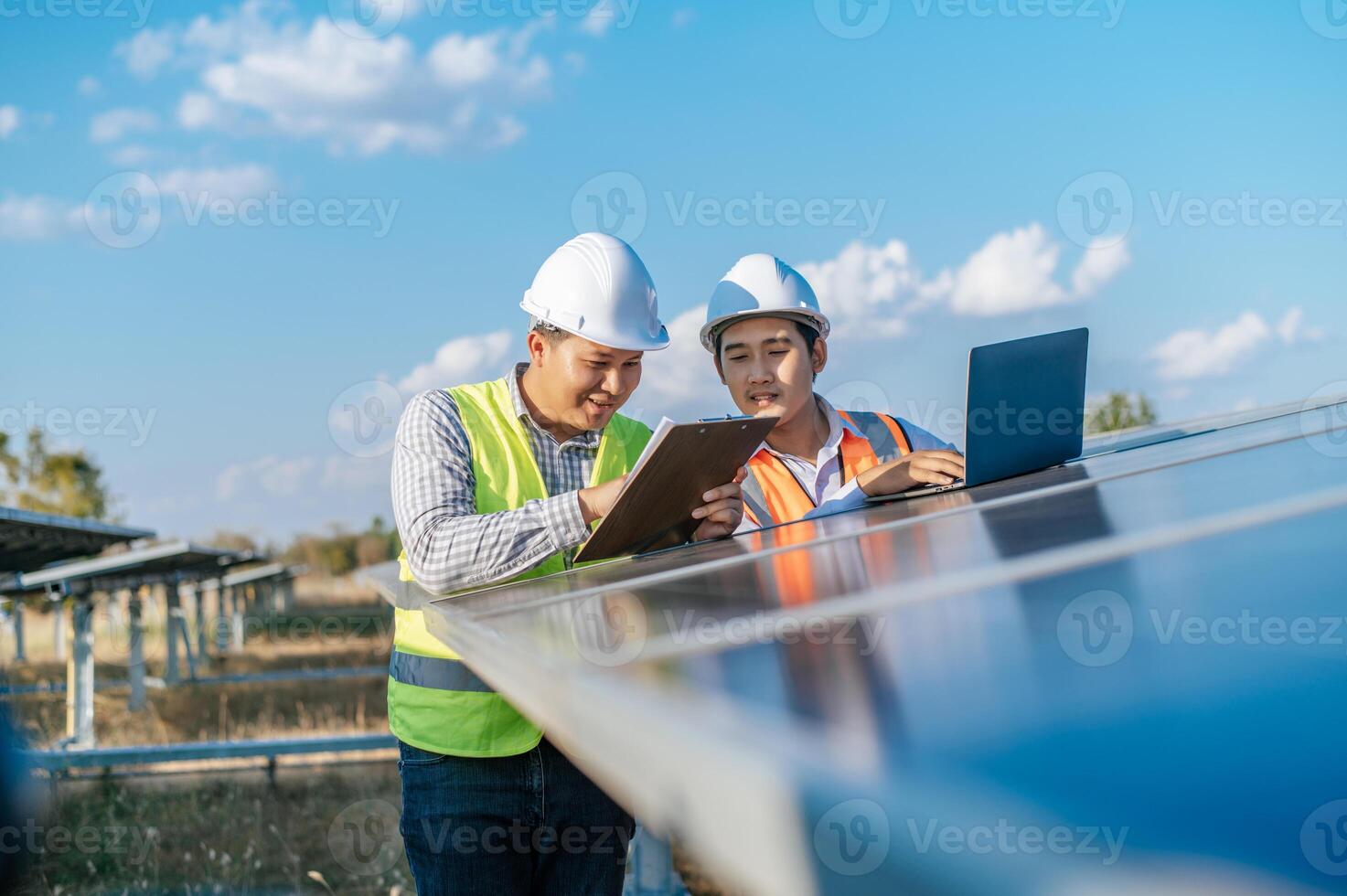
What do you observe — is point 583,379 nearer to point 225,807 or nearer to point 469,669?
point 469,669

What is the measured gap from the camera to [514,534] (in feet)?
9.07

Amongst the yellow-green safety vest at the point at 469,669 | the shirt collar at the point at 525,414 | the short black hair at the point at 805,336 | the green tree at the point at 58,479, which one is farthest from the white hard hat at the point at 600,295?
the green tree at the point at 58,479

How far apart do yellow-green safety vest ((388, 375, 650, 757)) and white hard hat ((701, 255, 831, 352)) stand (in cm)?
92

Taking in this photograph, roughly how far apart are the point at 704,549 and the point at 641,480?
0.37 m

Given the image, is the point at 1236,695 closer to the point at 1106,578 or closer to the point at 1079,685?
the point at 1079,685

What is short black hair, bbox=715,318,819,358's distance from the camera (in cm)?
405
